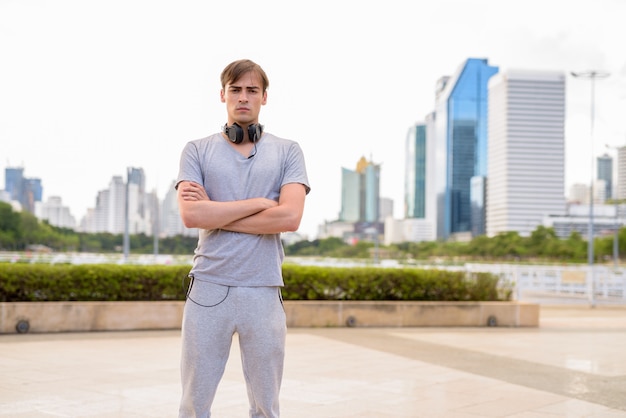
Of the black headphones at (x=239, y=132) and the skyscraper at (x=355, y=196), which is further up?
the skyscraper at (x=355, y=196)

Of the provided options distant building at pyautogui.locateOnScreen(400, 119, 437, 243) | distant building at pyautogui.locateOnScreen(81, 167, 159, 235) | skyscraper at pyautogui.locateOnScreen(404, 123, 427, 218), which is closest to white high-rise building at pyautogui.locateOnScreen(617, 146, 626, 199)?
distant building at pyautogui.locateOnScreen(400, 119, 437, 243)

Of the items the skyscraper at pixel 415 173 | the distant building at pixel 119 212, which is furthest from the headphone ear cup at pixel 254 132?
the skyscraper at pixel 415 173

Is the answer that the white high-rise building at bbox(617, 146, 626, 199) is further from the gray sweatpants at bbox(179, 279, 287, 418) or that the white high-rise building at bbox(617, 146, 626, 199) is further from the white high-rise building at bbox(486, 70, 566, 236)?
the gray sweatpants at bbox(179, 279, 287, 418)

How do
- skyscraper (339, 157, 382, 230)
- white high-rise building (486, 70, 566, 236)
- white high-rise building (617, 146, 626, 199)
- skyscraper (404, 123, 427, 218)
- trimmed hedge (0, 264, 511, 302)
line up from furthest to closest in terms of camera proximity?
skyscraper (404, 123, 427, 218), white high-rise building (617, 146, 626, 199), white high-rise building (486, 70, 566, 236), skyscraper (339, 157, 382, 230), trimmed hedge (0, 264, 511, 302)

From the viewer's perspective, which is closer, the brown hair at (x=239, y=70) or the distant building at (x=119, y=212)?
the brown hair at (x=239, y=70)

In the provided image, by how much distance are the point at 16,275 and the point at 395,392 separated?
18.3 ft

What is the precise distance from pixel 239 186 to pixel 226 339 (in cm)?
58

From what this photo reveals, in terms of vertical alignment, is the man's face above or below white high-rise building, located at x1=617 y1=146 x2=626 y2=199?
below

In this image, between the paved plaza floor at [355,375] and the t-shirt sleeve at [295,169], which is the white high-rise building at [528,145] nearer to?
the paved plaza floor at [355,375]

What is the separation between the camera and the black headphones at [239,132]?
116 inches

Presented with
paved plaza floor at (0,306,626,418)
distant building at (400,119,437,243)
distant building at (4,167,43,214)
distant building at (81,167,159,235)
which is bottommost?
paved plaza floor at (0,306,626,418)

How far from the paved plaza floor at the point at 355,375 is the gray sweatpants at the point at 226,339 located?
2.12 meters

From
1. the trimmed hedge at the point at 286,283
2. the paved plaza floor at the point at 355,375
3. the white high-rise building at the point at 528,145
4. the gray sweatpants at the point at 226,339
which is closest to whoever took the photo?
Answer: the gray sweatpants at the point at 226,339

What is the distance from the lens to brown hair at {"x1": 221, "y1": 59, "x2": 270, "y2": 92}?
297 centimetres
